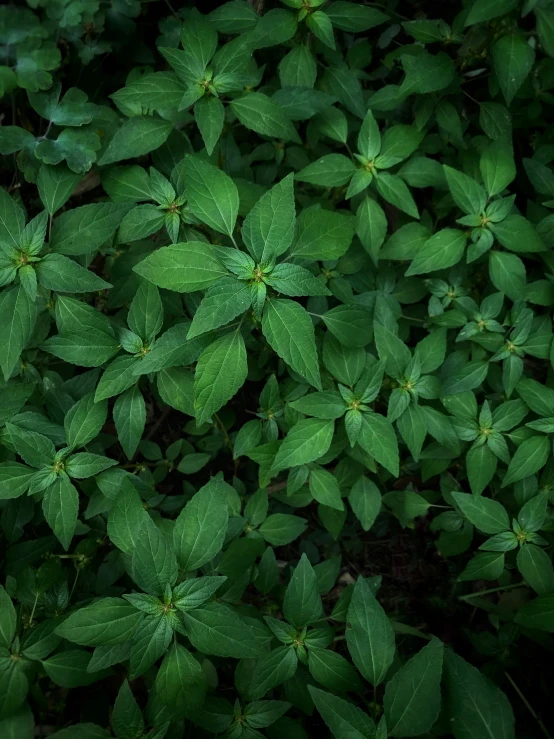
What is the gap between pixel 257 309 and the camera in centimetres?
230

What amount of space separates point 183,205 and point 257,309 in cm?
73

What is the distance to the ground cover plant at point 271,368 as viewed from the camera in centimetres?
237

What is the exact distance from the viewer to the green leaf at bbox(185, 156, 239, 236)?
7.85 feet

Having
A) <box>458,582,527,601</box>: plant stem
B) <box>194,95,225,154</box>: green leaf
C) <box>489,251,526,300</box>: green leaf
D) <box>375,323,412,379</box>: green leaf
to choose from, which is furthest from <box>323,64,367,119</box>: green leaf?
<box>458,582,527,601</box>: plant stem

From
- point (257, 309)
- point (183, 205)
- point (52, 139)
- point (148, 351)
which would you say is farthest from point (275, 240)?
point (52, 139)

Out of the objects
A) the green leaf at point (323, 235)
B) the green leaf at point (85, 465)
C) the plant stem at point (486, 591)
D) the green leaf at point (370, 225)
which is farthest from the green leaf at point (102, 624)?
the green leaf at point (370, 225)

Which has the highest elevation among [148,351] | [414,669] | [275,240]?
[275,240]

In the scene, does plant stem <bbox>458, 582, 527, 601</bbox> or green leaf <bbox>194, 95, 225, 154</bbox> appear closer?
green leaf <bbox>194, 95, 225, 154</bbox>

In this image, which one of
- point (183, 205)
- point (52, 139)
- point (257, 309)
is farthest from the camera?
point (52, 139)

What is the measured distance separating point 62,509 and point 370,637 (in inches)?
57.0

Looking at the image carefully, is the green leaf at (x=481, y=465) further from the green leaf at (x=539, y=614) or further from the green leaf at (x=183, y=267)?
the green leaf at (x=183, y=267)

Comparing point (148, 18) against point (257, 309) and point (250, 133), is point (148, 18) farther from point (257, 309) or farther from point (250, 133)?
point (257, 309)

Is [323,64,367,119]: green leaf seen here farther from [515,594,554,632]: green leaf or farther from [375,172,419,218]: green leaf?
[515,594,554,632]: green leaf

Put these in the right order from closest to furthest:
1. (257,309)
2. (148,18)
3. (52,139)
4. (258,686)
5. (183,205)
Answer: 1. (257,309)
2. (258,686)
3. (183,205)
4. (52,139)
5. (148,18)
